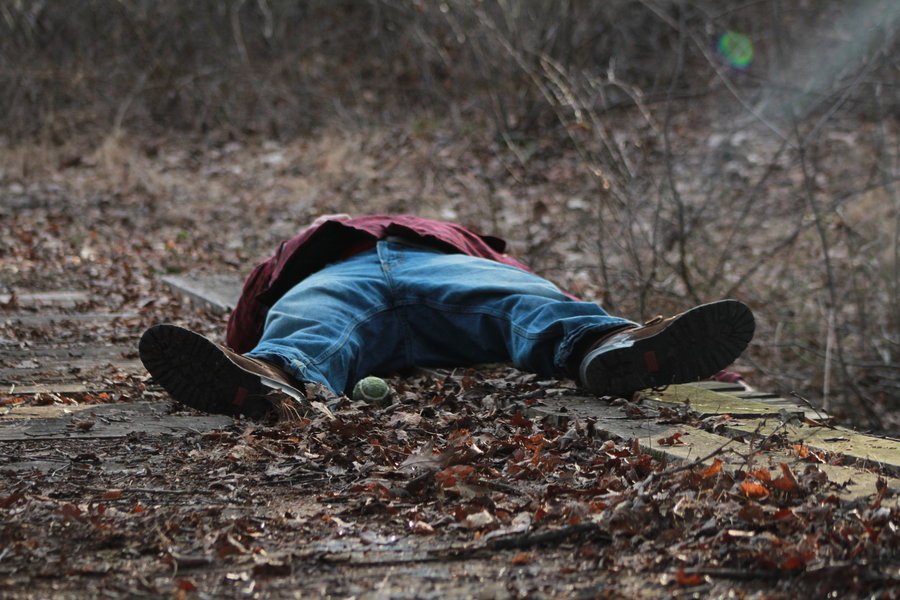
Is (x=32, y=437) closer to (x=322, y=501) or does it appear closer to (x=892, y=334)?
(x=322, y=501)

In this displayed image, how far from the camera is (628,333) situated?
3258 mm

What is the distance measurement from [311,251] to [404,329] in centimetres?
58

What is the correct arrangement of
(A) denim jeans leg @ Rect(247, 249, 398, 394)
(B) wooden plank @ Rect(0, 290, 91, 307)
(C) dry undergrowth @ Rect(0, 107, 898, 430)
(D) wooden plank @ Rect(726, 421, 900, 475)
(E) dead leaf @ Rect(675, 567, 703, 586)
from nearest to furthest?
1. (E) dead leaf @ Rect(675, 567, 703, 586)
2. (D) wooden plank @ Rect(726, 421, 900, 475)
3. (A) denim jeans leg @ Rect(247, 249, 398, 394)
4. (B) wooden plank @ Rect(0, 290, 91, 307)
5. (C) dry undergrowth @ Rect(0, 107, 898, 430)

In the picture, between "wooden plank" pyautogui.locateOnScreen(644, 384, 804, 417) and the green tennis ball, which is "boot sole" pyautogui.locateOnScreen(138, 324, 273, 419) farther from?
"wooden plank" pyautogui.locateOnScreen(644, 384, 804, 417)

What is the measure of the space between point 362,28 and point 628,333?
45.7ft

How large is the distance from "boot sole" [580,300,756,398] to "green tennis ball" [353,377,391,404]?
0.75m

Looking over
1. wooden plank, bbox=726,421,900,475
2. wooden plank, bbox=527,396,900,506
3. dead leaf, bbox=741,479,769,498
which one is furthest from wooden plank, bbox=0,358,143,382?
dead leaf, bbox=741,479,769,498

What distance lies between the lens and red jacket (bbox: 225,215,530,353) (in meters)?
4.09

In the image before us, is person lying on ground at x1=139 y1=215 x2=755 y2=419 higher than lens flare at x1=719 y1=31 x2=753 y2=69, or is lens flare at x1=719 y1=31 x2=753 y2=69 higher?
lens flare at x1=719 y1=31 x2=753 y2=69

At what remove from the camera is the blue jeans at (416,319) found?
3457mm

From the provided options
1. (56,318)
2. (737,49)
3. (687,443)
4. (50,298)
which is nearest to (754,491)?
(687,443)

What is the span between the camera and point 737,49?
14.8 m

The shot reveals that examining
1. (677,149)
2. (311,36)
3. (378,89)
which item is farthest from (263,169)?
(677,149)

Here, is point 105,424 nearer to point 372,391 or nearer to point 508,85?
point 372,391
